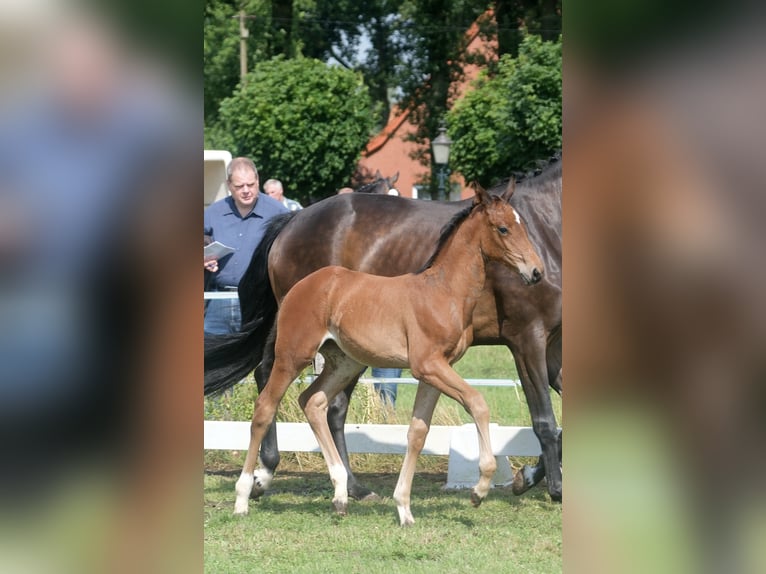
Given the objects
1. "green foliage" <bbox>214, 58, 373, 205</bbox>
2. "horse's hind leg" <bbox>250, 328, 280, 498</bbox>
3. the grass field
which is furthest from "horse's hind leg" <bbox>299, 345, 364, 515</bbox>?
"green foliage" <bbox>214, 58, 373, 205</bbox>

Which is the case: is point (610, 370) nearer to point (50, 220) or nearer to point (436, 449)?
point (50, 220)

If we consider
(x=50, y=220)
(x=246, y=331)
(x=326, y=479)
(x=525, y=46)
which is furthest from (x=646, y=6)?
(x=525, y=46)

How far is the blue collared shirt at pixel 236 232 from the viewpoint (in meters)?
8.14

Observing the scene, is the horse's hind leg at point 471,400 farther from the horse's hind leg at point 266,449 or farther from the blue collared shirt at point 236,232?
the blue collared shirt at point 236,232

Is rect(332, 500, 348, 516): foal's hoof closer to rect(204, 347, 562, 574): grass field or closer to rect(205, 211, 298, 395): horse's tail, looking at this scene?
rect(204, 347, 562, 574): grass field

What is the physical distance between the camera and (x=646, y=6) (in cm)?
147

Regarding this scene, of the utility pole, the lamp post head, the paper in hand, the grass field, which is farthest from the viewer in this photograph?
the utility pole

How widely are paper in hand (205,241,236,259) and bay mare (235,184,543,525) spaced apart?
210 centimetres

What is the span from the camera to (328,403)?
6.03 m

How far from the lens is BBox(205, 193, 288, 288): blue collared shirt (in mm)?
8141

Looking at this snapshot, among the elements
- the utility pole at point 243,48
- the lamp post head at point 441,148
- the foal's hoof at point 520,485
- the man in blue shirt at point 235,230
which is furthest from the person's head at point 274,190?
the utility pole at point 243,48

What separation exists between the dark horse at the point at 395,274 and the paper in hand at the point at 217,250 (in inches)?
27.3

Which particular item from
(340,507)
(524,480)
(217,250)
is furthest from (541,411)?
(217,250)

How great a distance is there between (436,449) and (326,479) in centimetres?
82
